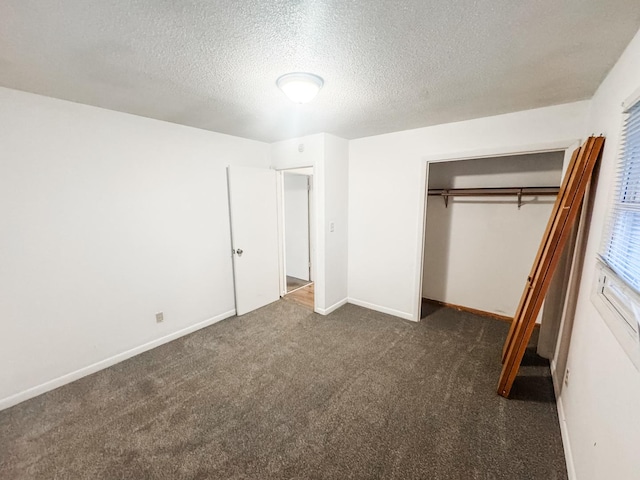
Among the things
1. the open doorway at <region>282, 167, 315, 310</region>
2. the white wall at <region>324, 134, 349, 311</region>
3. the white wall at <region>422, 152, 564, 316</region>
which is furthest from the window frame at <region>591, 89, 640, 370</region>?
the open doorway at <region>282, 167, 315, 310</region>

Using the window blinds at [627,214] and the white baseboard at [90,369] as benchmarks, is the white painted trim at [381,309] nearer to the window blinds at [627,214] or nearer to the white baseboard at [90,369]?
the white baseboard at [90,369]

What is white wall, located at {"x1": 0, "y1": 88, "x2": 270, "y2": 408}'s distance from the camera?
6.44ft

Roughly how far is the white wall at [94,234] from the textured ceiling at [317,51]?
33 centimetres

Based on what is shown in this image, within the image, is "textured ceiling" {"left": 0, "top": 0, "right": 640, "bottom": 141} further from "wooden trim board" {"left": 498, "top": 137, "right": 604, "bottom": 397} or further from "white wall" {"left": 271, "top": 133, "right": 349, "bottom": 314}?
"white wall" {"left": 271, "top": 133, "right": 349, "bottom": 314}

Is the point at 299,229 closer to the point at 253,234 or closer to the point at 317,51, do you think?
the point at 253,234

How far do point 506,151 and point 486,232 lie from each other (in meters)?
1.15

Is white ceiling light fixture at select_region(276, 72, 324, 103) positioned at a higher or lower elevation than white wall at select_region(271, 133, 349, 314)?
higher

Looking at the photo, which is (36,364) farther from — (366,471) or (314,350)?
(366,471)

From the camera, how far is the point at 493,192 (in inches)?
122

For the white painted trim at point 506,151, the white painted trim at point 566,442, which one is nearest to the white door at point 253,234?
the white painted trim at point 506,151

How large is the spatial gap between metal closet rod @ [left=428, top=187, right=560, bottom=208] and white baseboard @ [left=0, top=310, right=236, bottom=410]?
11.2 feet

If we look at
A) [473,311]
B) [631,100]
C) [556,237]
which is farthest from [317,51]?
[473,311]

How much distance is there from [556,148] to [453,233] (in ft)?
4.85

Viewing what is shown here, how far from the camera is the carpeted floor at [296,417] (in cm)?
153
